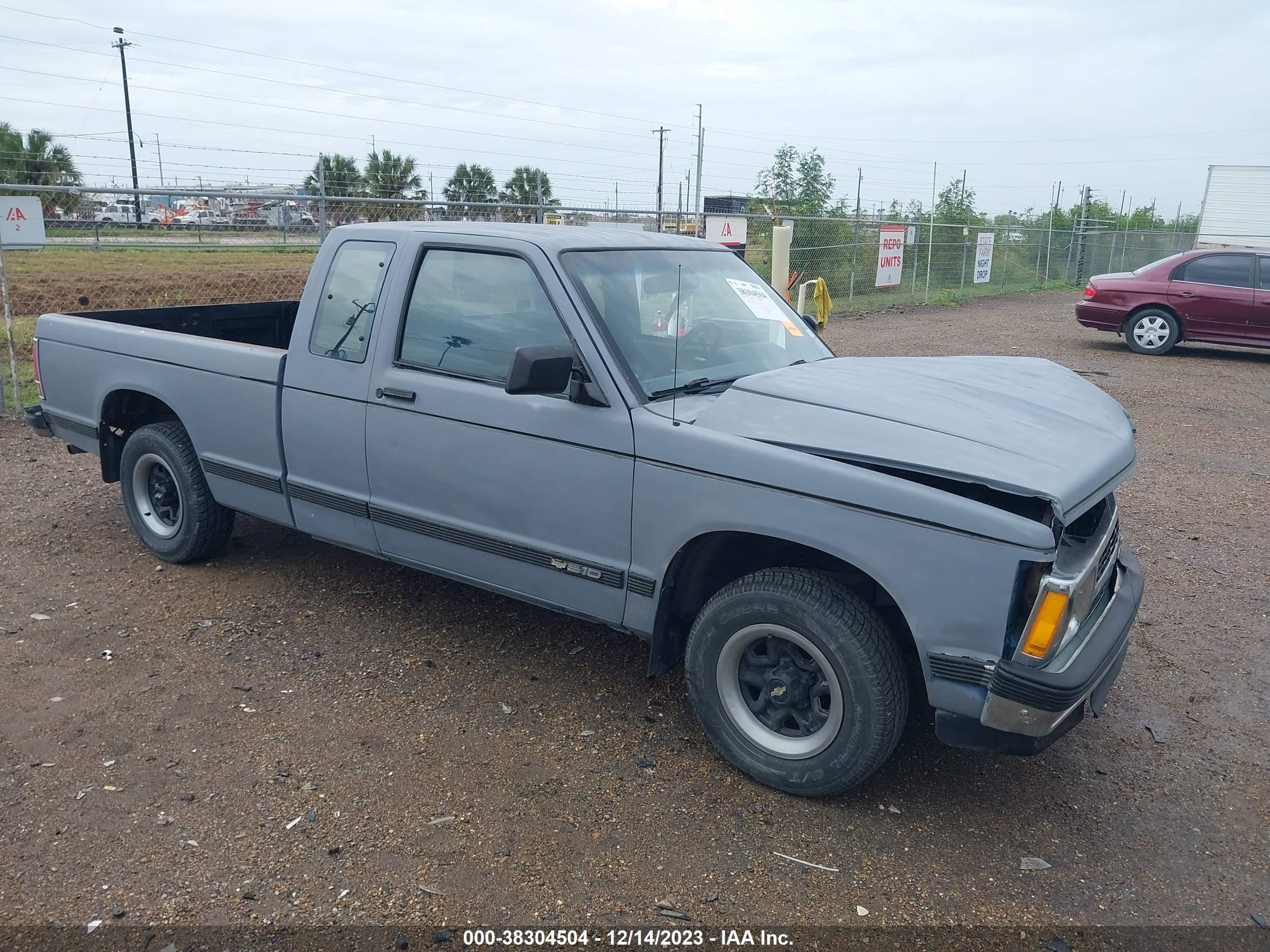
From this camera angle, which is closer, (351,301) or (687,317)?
(687,317)

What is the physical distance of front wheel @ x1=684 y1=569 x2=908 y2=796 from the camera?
313 cm

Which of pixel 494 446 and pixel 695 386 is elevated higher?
pixel 695 386

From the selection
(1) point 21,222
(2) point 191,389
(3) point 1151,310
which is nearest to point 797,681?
(2) point 191,389

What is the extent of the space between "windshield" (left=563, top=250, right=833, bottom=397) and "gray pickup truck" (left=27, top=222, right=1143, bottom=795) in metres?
0.01

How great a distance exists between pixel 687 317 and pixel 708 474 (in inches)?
40.3

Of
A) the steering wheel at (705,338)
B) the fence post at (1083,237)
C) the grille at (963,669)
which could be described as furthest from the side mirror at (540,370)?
the fence post at (1083,237)

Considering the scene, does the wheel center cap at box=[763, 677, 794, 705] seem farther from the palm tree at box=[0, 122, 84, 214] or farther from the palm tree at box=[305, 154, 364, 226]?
the palm tree at box=[0, 122, 84, 214]

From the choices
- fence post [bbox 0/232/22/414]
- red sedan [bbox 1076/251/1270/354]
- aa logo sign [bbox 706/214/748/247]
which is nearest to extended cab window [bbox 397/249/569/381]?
fence post [bbox 0/232/22/414]

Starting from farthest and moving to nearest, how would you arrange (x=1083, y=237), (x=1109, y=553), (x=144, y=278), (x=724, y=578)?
1. (x=1083, y=237)
2. (x=144, y=278)
3. (x=724, y=578)
4. (x=1109, y=553)

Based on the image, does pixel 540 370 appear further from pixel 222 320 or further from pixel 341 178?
pixel 341 178

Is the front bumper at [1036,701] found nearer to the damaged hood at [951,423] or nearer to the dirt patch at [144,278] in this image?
the damaged hood at [951,423]

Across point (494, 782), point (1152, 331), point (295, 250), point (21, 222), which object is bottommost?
point (494, 782)

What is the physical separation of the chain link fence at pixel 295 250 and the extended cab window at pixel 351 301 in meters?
5.13

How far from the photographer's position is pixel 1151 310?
14.1 m
